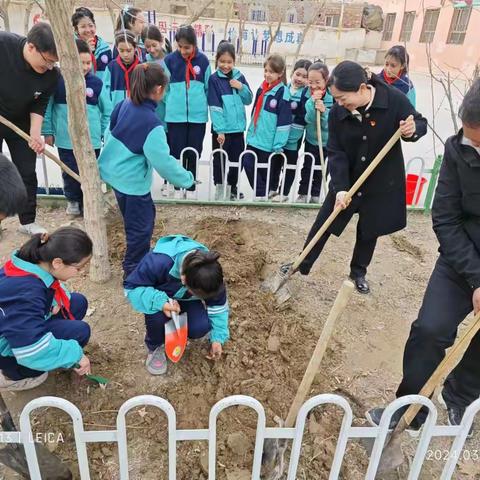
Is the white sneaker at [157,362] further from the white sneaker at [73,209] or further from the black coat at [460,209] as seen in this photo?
the white sneaker at [73,209]

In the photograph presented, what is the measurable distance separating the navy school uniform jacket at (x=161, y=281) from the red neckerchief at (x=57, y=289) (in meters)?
0.32

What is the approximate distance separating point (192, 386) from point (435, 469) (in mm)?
1344

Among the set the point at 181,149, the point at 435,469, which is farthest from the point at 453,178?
the point at 181,149

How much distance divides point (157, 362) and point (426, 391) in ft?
4.93

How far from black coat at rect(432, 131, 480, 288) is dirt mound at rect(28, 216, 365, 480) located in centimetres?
109

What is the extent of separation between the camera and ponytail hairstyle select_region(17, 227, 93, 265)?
1899 millimetres

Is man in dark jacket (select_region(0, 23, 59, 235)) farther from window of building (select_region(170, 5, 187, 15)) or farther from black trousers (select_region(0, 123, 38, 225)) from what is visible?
window of building (select_region(170, 5, 187, 15))

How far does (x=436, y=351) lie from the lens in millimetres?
1954

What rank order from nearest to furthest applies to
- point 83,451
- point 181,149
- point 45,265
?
point 83,451 < point 45,265 < point 181,149

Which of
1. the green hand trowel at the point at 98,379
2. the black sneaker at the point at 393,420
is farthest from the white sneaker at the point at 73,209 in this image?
the black sneaker at the point at 393,420

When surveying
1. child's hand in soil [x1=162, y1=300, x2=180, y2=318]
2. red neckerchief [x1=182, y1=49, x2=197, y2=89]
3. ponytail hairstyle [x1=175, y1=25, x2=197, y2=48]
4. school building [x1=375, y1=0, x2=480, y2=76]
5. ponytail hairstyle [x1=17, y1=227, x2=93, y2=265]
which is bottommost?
school building [x1=375, y1=0, x2=480, y2=76]

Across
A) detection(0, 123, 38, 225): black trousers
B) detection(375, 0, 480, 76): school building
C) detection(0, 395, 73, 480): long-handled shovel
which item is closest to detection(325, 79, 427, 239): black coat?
detection(0, 395, 73, 480): long-handled shovel

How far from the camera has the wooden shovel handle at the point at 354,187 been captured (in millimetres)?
2699

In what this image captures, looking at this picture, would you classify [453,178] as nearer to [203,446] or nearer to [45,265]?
[203,446]
